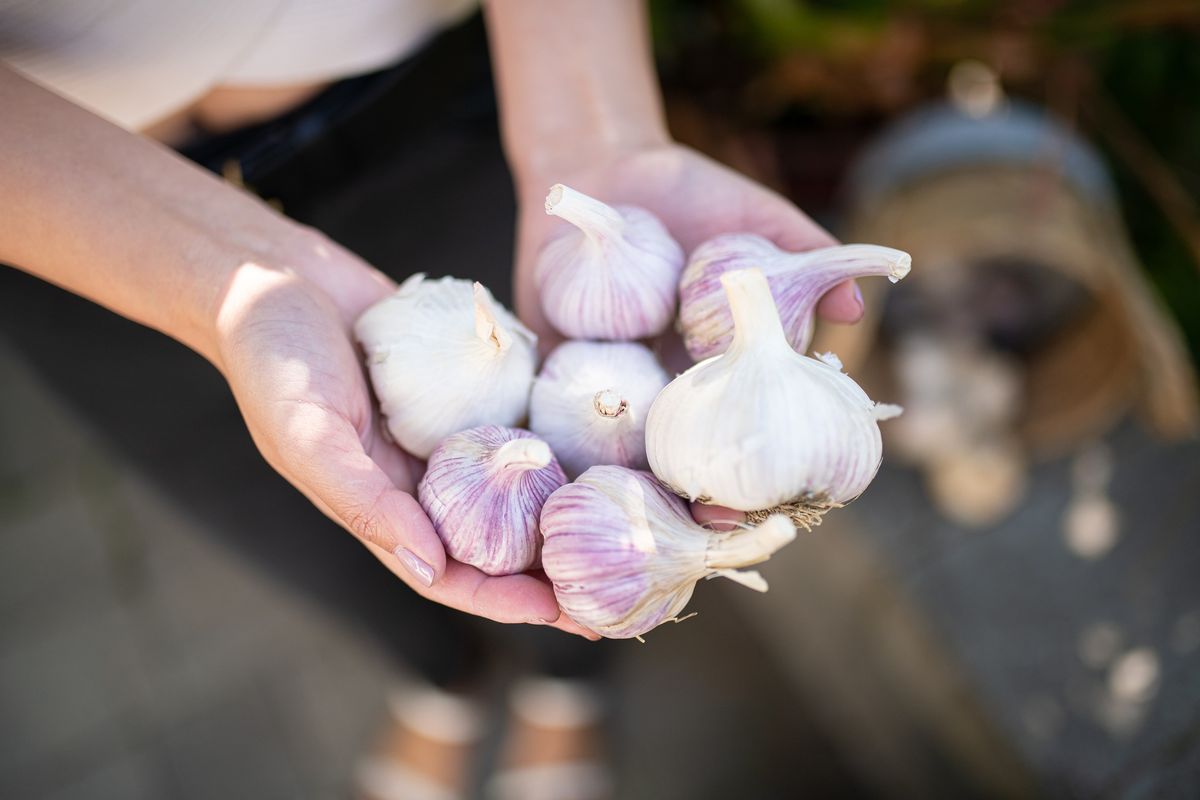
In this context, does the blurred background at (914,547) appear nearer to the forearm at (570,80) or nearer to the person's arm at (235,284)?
the forearm at (570,80)

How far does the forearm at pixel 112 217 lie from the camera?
2.31 ft

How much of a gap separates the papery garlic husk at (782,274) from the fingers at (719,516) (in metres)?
0.14

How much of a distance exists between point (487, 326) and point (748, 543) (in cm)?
26

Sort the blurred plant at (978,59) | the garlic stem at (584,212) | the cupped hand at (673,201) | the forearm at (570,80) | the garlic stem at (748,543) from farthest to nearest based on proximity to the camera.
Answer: the blurred plant at (978,59) → the forearm at (570,80) → the cupped hand at (673,201) → the garlic stem at (584,212) → the garlic stem at (748,543)

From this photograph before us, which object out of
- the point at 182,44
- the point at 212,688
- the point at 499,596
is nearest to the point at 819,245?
the point at 499,596

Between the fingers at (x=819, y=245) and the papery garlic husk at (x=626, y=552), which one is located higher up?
the fingers at (x=819, y=245)

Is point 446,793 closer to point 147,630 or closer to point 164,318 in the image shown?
point 147,630

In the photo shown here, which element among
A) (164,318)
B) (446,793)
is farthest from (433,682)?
(164,318)

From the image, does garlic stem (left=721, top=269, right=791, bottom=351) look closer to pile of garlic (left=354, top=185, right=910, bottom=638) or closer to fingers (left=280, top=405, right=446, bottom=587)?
pile of garlic (left=354, top=185, right=910, bottom=638)

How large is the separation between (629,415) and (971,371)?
103 centimetres

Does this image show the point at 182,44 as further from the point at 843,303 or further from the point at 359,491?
the point at 843,303

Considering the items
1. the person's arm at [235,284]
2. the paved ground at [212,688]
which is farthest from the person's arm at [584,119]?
the paved ground at [212,688]

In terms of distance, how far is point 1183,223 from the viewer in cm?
121

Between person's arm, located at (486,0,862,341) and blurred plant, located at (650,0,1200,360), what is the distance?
0.46 metres
